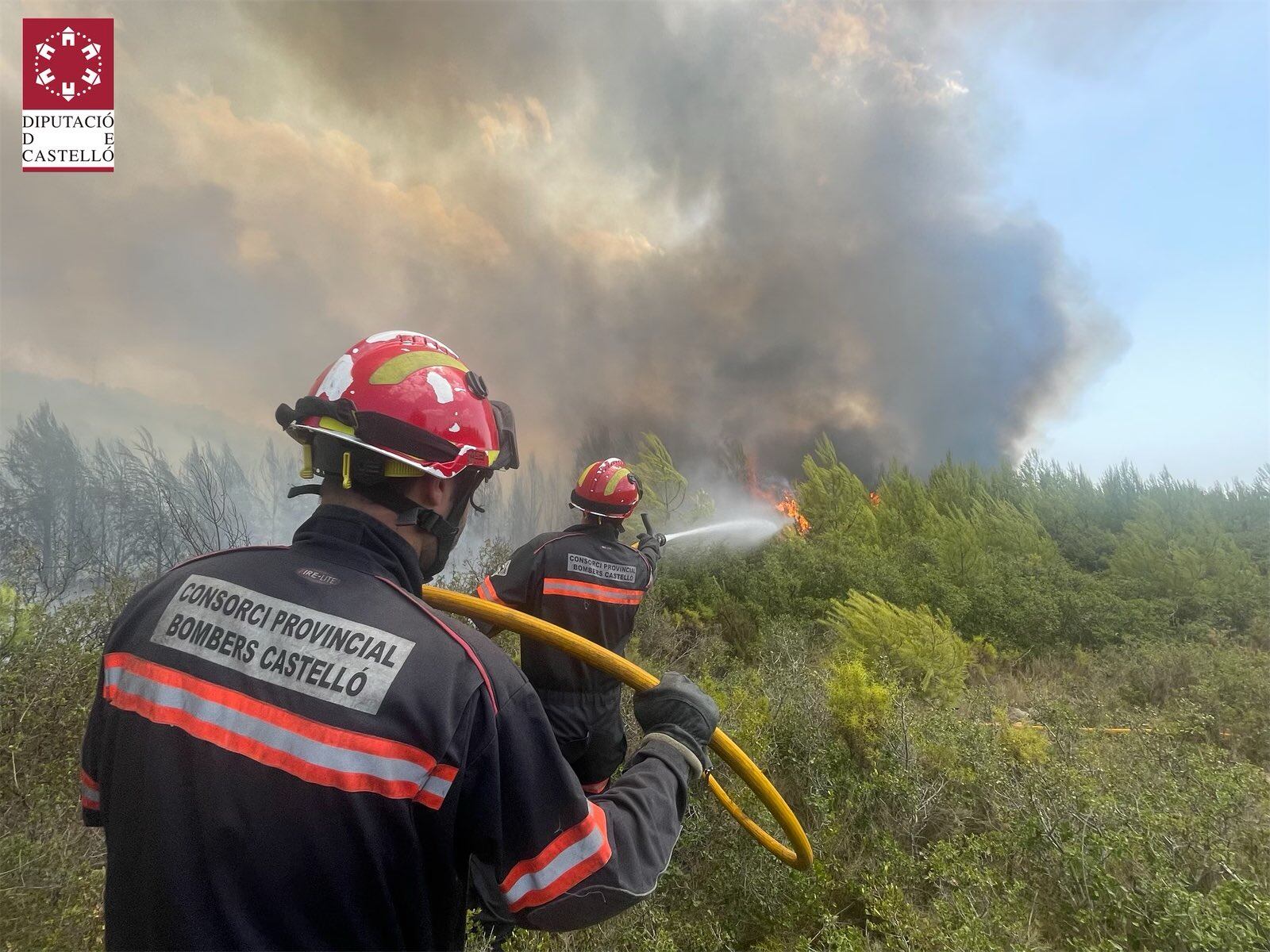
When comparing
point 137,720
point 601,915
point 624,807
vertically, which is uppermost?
point 137,720

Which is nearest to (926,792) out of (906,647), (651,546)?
(651,546)

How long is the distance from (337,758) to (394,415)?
797 mm

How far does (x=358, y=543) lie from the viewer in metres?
1.36

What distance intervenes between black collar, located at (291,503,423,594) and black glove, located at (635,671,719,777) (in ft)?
2.94

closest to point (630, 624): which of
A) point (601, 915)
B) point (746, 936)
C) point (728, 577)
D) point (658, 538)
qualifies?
point (658, 538)

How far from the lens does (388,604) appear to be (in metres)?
1.25

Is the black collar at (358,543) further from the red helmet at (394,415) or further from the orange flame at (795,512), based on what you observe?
the orange flame at (795,512)

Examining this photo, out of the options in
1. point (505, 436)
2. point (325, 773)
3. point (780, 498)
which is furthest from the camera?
point (780, 498)

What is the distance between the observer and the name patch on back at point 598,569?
3.82m

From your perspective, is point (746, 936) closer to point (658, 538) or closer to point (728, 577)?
point (658, 538)

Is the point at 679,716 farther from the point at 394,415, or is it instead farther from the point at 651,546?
the point at 651,546

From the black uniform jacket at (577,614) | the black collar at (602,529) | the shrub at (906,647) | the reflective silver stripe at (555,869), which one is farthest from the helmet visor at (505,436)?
the shrub at (906,647)

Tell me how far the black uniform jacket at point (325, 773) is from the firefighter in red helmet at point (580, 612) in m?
2.45

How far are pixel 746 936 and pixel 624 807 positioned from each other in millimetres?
2652
